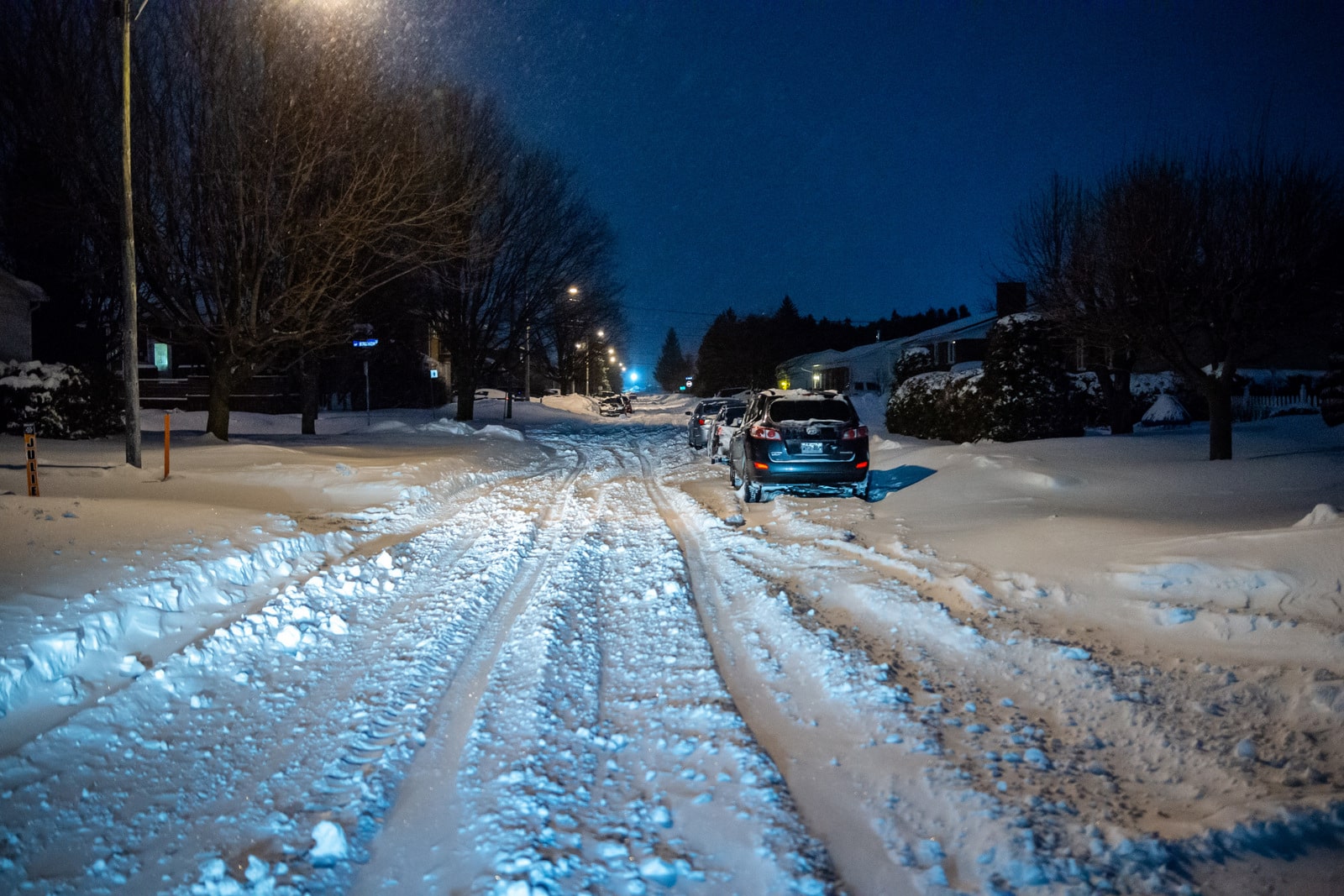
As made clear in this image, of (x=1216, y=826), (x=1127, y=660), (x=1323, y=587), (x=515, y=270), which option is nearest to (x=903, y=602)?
(x=1127, y=660)

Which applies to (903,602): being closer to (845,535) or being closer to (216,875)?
(845,535)

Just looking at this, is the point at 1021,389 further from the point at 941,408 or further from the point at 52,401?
the point at 52,401

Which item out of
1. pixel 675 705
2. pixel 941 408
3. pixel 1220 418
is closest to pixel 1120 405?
pixel 941 408

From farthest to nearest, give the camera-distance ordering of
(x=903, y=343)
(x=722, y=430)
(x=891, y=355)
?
(x=891, y=355), (x=903, y=343), (x=722, y=430)

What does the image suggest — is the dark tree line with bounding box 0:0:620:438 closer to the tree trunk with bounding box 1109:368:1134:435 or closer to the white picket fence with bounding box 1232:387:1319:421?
the tree trunk with bounding box 1109:368:1134:435

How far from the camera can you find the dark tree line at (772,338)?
90188mm

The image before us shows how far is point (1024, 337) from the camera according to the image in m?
19.4

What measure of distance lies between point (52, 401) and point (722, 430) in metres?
15.2

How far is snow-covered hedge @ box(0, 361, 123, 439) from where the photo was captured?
1883 cm

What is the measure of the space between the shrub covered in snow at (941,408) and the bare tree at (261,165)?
13624mm

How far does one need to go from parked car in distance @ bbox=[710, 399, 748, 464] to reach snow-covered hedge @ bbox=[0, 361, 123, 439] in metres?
14.6

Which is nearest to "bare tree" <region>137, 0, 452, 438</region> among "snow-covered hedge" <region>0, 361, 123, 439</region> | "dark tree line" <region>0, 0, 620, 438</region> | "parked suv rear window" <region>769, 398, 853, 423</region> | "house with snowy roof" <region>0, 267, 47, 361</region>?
"dark tree line" <region>0, 0, 620, 438</region>

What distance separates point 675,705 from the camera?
16.9 ft

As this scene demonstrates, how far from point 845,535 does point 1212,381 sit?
913 centimetres
